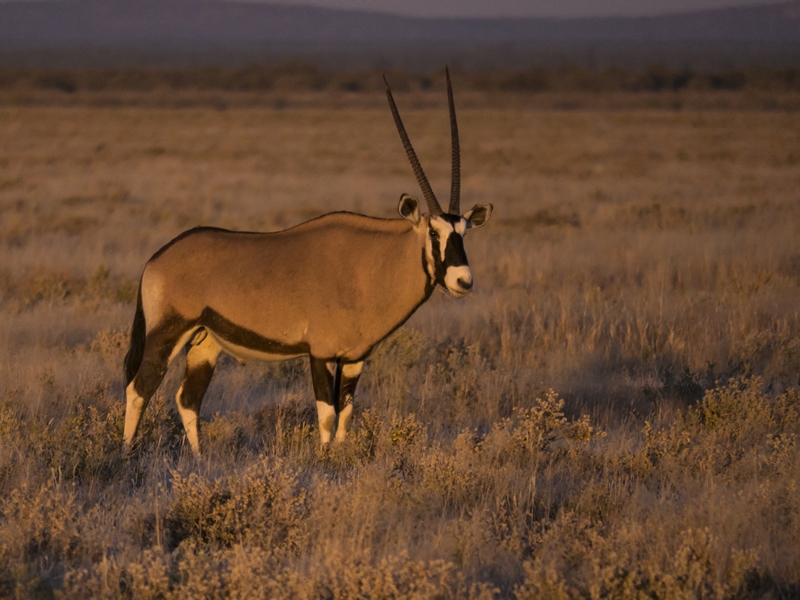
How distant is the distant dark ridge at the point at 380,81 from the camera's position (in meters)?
90.9

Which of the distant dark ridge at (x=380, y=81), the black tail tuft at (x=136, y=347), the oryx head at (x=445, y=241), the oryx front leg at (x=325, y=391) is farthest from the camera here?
the distant dark ridge at (x=380, y=81)

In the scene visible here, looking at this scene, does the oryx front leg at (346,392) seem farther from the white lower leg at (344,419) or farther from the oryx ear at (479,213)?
the oryx ear at (479,213)

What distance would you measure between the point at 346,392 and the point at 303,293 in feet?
2.51

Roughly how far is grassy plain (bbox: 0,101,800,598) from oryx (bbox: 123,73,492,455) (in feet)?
1.82

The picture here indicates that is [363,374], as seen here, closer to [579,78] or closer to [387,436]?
[387,436]

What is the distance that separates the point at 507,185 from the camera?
84.4ft

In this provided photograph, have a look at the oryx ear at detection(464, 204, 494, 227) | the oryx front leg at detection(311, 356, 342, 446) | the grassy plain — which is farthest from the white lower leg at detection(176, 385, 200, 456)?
the oryx ear at detection(464, 204, 494, 227)

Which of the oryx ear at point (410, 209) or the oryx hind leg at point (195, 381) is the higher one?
the oryx ear at point (410, 209)

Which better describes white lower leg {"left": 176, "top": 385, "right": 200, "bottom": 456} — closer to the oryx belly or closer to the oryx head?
the oryx belly

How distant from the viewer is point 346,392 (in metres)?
6.67

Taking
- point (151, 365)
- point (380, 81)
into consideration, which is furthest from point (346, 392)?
point (380, 81)

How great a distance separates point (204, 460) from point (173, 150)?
28846 millimetres

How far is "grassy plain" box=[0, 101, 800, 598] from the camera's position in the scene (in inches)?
184

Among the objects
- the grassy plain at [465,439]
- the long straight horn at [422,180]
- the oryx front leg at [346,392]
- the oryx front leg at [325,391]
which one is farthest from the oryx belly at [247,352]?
the long straight horn at [422,180]
